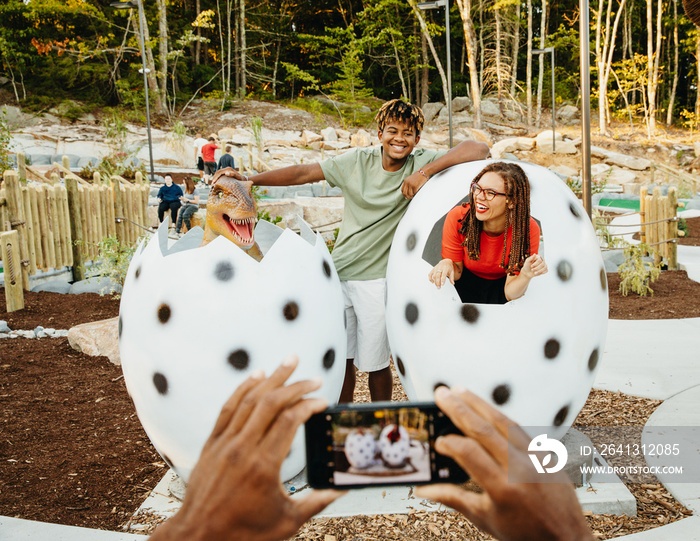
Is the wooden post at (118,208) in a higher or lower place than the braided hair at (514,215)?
lower

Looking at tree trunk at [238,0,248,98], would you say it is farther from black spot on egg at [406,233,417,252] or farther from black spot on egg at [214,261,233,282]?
black spot on egg at [214,261,233,282]

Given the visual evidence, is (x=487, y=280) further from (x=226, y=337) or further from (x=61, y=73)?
(x=61, y=73)

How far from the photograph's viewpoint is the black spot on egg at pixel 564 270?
2641 mm

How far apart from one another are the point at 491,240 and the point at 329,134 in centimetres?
2693

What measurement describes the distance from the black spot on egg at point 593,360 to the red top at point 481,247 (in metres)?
0.62

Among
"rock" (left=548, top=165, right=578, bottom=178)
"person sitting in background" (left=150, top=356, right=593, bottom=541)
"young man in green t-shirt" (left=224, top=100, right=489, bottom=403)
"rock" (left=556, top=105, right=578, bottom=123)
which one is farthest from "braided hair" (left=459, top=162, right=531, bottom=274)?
"rock" (left=556, top=105, right=578, bottom=123)

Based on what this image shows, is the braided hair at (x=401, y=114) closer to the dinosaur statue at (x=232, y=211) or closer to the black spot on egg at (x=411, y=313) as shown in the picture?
the dinosaur statue at (x=232, y=211)

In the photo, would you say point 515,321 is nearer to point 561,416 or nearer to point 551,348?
point 551,348

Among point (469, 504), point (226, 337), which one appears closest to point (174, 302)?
point (226, 337)

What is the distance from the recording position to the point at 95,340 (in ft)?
19.6

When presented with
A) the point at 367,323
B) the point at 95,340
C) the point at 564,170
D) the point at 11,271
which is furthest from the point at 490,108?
the point at 367,323

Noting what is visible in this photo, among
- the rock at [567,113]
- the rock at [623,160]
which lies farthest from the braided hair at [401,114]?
the rock at [567,113]

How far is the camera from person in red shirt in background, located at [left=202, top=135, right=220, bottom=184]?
55.1ft

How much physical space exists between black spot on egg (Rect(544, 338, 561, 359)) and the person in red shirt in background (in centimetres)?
1504
